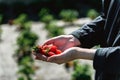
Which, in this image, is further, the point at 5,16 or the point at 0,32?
the point at 5,16

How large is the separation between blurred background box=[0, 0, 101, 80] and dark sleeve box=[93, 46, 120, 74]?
2.65m

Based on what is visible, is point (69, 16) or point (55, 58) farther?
point (69, 16)

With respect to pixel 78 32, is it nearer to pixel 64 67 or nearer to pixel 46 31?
pixel 64 67

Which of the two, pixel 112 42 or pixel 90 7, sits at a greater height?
pixel 90 7

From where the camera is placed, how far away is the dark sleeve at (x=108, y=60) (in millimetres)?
2373

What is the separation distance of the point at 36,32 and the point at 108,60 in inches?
219

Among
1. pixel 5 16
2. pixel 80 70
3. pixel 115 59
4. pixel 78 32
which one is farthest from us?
pixel 5 16

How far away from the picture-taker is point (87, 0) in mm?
9703

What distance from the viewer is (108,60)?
7.84ft

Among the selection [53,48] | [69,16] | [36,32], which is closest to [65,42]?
[53,48]

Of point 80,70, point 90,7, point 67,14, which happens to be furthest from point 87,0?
point 80,70

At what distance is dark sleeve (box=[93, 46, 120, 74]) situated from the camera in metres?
2.37

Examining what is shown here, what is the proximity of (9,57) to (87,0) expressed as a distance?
344 centimetres

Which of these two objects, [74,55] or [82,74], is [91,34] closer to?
[74,55]
